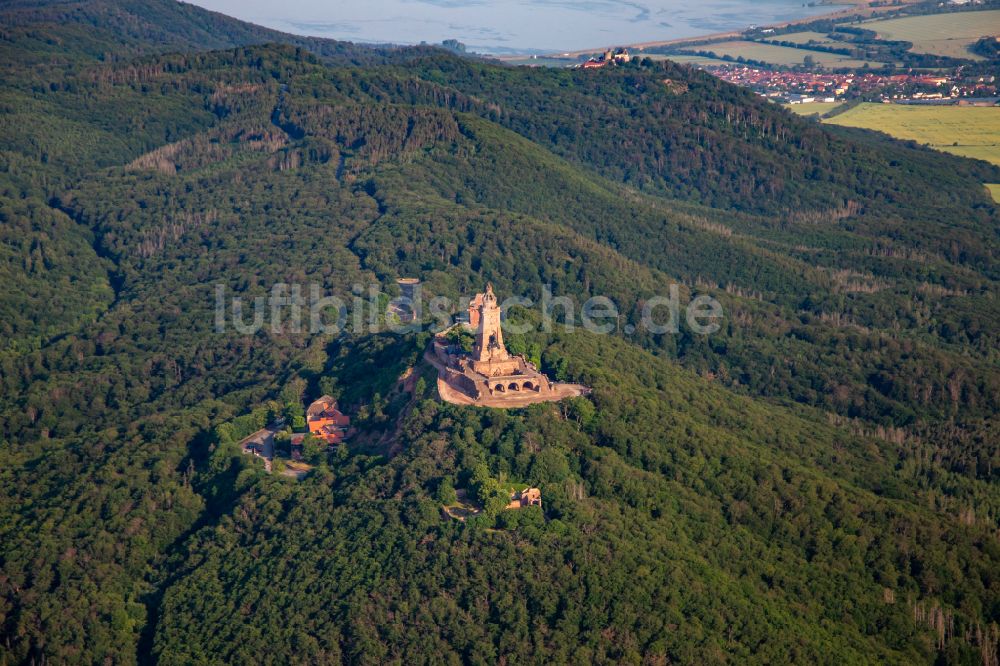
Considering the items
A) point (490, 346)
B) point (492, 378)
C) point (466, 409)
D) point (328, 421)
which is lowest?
point (328, 421)

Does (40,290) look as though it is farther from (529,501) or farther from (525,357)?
(529,501)

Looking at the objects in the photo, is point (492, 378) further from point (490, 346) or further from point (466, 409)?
point (466, 409)

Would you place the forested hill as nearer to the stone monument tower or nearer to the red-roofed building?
the red-roofed building

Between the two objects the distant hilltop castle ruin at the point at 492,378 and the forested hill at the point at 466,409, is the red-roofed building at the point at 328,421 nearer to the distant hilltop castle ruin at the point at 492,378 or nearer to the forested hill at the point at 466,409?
the forested hill at the point at 466,409

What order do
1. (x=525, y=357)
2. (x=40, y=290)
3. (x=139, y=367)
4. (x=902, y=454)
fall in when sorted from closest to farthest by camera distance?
(x=525, y=357), (x=902, y=454), (x=139, y=367), (x=40, y=290)

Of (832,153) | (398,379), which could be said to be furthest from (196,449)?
(832,153)

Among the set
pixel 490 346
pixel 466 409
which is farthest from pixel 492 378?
pixel 466 409

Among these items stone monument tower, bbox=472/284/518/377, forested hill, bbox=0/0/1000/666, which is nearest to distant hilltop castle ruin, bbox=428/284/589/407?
stone monument tower, bbox=472/284/518/377
